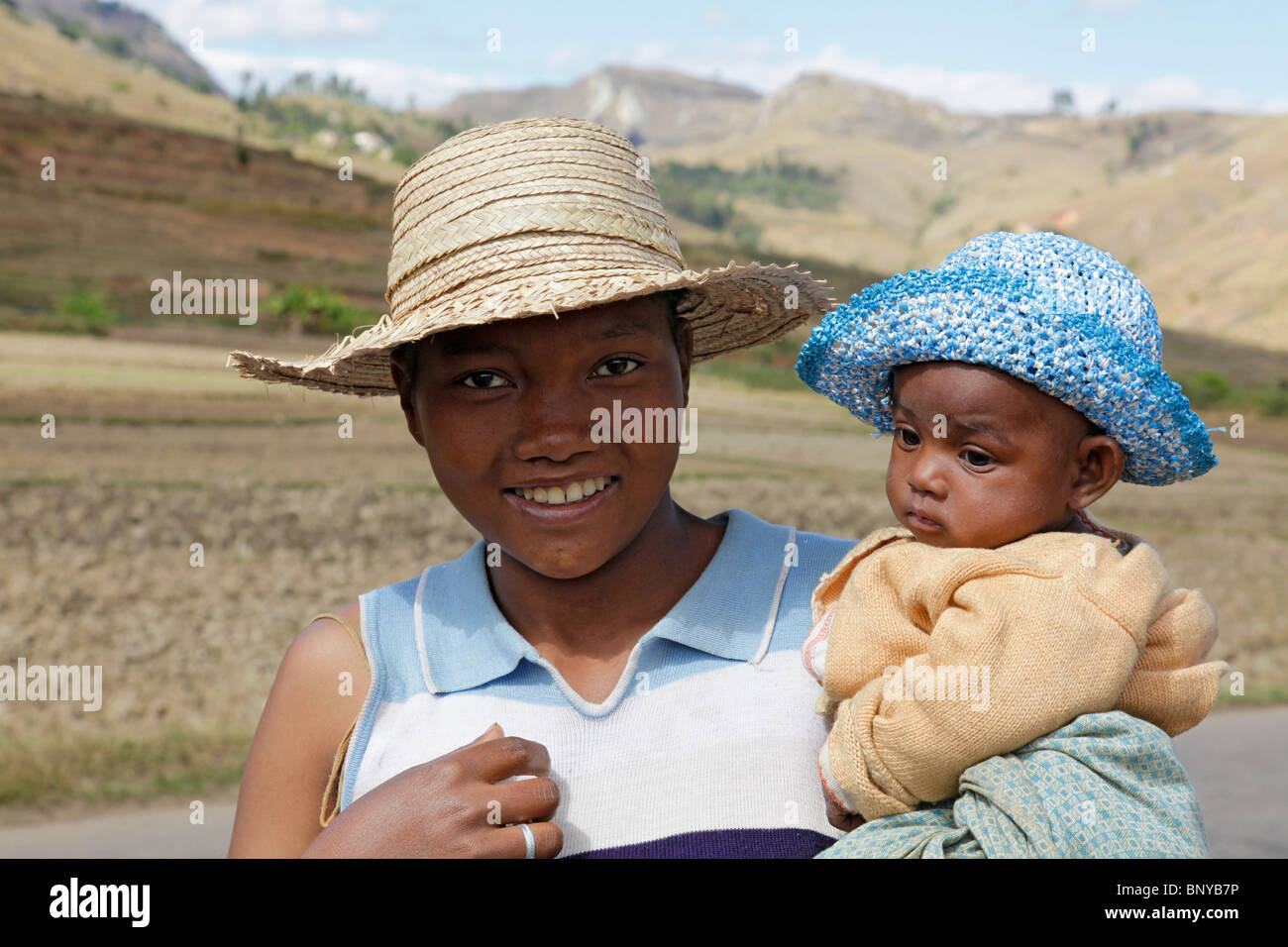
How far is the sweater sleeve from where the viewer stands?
4.54 feet

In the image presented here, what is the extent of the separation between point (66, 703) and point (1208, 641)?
5422 millimetres

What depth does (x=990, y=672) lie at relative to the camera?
4.56 feet

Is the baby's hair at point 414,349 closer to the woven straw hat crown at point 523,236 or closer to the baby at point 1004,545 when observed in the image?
the woven straw hat crown at point 523,236

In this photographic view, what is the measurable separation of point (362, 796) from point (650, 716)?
1.23 ft

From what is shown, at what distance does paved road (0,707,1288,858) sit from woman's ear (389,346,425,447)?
263 cm

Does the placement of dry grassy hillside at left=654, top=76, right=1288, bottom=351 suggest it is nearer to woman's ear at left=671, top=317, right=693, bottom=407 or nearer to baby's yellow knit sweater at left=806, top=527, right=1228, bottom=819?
woman's ear at left=671, top=317, right=693, bottom=407

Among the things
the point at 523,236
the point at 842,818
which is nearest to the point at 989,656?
the point at 842,818

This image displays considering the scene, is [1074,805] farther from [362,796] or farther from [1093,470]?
[362,796]

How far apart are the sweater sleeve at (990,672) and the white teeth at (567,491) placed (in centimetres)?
42

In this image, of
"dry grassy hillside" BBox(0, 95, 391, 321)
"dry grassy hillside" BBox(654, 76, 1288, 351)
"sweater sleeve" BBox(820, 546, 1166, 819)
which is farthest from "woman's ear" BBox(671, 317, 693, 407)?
"dry grassy hillside" BBox(654, 76, 1288, 351)

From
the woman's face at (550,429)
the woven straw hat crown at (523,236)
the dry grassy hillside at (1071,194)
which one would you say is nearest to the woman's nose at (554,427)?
the woman's face at (550,429)

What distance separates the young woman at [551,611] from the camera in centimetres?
154

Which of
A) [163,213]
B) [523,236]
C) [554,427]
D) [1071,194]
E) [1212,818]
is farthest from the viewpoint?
[1071,194]
